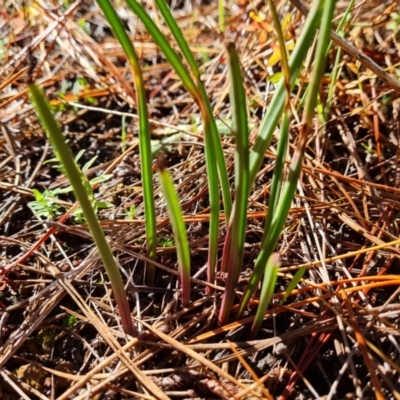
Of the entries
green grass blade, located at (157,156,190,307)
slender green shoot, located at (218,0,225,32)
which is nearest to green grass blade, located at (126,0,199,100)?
green grass blade, located at (157,156,190,307)

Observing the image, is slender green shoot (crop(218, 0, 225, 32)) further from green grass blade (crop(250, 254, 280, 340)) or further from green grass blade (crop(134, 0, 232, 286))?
green grass blade (crop(250, 254, 280, 340))

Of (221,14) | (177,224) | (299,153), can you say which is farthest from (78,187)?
(221,14)

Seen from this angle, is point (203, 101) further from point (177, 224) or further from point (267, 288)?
point (267, 288)

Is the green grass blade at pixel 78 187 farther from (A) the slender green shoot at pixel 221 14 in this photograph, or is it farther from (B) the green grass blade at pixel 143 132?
(A) the slender green shoot at pixel 221 14

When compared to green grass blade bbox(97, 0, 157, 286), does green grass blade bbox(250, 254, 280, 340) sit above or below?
below

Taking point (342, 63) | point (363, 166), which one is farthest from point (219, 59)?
point (363, 166)
